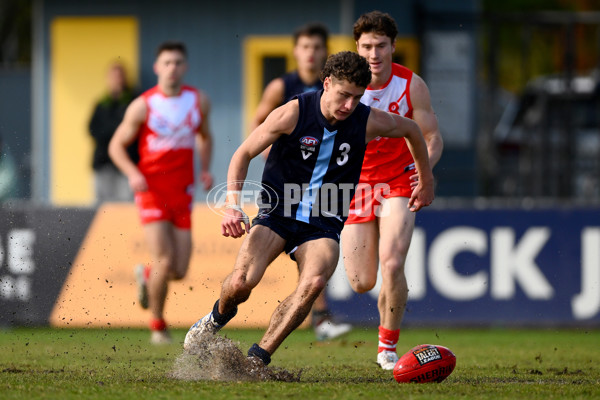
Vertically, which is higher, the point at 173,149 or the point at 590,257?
the point at 173,149

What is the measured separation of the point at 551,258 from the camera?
40.7 feet

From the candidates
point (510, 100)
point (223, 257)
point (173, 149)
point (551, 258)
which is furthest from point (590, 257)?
point (510, 100)

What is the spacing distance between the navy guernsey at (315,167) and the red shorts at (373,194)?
873mm

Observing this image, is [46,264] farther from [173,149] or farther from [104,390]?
[104,390]

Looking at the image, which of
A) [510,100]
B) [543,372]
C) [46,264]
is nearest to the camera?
[543,372]

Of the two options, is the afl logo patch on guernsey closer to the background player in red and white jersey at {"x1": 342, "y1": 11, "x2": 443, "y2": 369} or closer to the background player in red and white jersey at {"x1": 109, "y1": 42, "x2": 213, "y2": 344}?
the background player in red and white jersey at {"x1": 342, "y1": 11, "x2": 443, "y2": 369}

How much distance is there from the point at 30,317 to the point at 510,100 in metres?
20.3

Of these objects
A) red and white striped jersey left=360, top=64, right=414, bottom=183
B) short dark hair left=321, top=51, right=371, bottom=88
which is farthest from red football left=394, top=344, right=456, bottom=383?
short dark hair left=321, top=51, right=371, bottom=88

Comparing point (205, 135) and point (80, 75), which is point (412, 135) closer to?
point (205, 135)

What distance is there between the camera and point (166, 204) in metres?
10.5

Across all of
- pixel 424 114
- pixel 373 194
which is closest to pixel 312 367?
pixel 373 194

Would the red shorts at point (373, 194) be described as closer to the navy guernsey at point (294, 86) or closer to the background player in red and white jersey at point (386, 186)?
the background player in red and white jersey at point (386, 186)

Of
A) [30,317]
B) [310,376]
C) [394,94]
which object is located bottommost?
[30,317]

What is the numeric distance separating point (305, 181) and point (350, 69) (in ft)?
2.93
